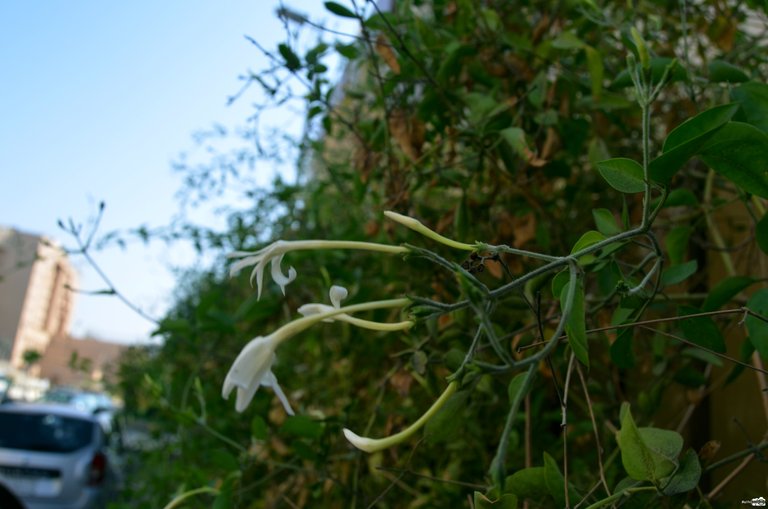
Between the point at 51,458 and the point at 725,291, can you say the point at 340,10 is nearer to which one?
the point at 725,291

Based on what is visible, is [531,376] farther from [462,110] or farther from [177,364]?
[177,364]

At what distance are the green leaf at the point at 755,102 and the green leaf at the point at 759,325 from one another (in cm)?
21

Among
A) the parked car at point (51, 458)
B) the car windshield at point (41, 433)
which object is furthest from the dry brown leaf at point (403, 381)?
the car windshield at point (41, 433)

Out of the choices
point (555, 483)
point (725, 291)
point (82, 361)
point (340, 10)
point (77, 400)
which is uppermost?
point (340, 10)

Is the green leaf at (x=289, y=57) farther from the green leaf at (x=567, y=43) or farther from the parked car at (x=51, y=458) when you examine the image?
the parked car at (x=51, y=458)

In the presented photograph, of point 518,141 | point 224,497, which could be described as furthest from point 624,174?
point 224,497

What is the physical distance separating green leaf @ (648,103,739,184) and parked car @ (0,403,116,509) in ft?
19.6

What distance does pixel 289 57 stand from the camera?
4.42 ft

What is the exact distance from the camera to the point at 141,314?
5.64ft

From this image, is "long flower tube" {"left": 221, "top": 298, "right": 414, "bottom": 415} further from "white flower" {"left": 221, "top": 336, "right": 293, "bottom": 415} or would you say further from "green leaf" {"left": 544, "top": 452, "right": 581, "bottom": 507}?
"green leaf" {"left": 544, "top": 452, "right": 581, "bottom": 507}

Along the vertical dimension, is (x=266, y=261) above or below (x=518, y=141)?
below

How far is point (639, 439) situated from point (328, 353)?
152cm

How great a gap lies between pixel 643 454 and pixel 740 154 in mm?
290

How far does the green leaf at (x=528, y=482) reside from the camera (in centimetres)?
77
